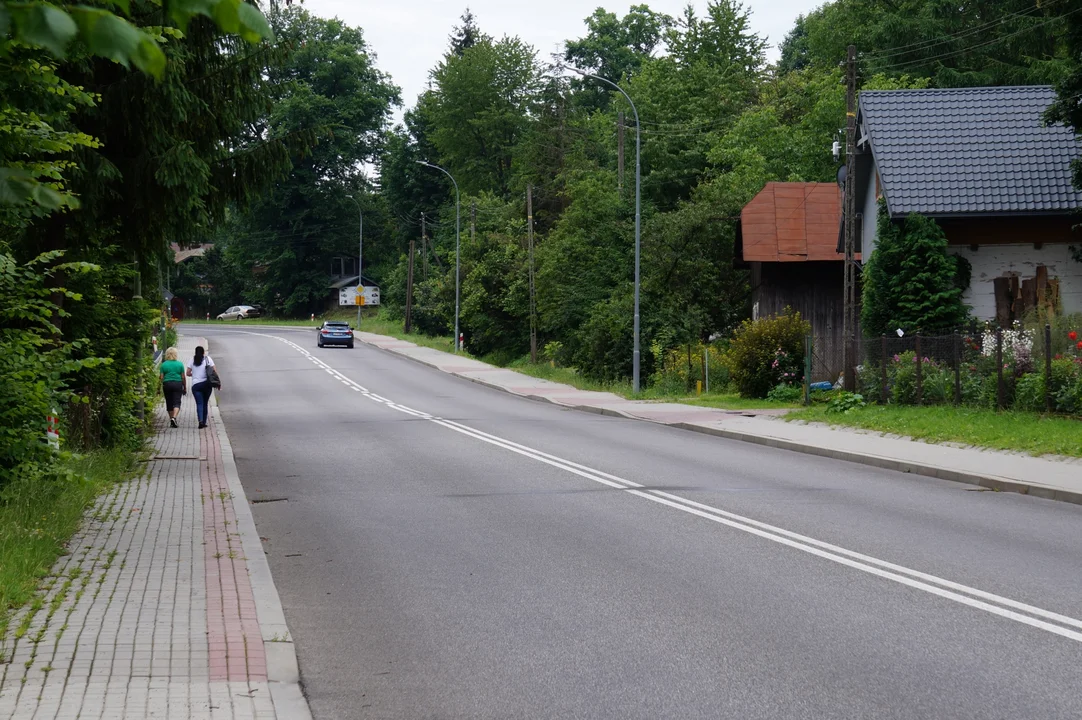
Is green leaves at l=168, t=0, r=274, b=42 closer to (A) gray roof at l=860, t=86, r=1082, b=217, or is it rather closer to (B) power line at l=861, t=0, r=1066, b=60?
(A) gray roof at l=860, t=86, r=1082, b=217

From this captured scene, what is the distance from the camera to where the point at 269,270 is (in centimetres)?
9469

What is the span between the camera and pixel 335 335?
62719 mm

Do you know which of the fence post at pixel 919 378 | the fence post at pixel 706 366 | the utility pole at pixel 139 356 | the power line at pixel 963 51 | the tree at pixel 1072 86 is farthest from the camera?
the power line at pixel 963 51

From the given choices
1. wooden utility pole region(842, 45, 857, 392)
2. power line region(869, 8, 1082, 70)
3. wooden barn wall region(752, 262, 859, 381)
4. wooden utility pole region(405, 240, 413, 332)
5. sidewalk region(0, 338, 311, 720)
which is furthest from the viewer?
wooden utility pole region(405, 240, 413, 332)

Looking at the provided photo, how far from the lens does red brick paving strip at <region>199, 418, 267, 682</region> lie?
5.74m

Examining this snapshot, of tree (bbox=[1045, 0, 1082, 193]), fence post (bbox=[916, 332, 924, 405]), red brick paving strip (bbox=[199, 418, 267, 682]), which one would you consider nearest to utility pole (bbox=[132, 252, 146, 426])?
Result: red brick paving strip (bbox=[199, 418, 267, 682])

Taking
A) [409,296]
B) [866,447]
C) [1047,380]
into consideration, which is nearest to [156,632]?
[866,447]

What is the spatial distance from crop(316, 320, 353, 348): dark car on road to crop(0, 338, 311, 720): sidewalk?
5227cm

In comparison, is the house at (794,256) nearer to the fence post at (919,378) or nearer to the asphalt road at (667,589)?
the fence post at (919,378)

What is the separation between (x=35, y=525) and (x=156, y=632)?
11.1ft

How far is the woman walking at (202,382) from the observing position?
23.3m

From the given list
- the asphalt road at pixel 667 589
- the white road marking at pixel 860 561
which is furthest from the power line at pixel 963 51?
the white road marking at pixel 860 561

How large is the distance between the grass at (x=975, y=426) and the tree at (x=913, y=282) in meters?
4.26

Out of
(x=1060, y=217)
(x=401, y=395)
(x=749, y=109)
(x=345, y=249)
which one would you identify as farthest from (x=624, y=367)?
(x=345, y=249)
